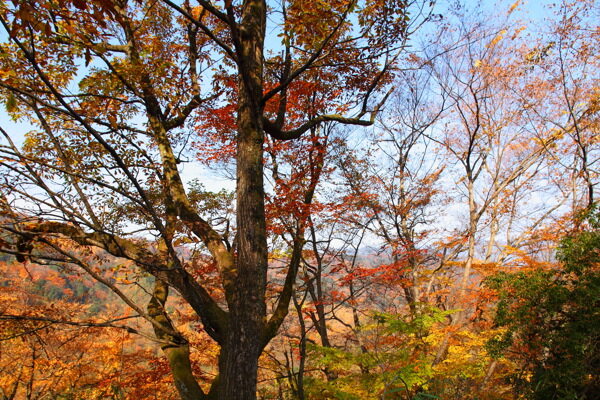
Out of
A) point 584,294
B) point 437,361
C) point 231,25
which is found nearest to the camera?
point 231,25

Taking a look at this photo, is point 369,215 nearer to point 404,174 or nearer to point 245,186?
point 404,174

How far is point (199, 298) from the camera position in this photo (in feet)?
10.0

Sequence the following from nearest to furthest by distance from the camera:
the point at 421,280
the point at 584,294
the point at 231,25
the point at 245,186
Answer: the point at 231,25, the point at 245,186, the point at 584,294, the point at 421,280

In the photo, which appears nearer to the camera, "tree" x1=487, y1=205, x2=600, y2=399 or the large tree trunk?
the large tree trunk

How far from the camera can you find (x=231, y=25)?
2.47 meters

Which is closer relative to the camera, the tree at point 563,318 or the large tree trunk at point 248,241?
the large tree trunk at point 248,241

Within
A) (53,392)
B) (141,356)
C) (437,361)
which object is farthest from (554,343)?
(53,392)

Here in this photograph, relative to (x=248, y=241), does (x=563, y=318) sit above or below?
below

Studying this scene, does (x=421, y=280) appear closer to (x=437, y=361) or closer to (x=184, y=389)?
(x=437, y=361)

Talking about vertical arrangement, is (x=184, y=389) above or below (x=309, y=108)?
below

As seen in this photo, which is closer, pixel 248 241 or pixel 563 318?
pixel 248 241

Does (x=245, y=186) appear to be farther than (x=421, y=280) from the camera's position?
No

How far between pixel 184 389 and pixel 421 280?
794cm

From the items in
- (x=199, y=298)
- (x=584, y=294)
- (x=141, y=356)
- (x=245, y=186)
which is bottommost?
(x=141, y=356)
